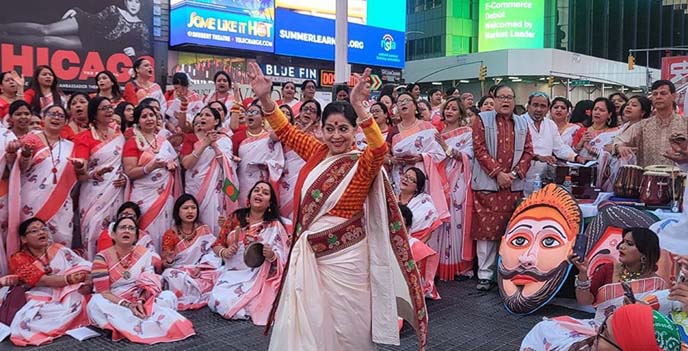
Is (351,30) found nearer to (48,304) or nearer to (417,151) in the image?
(417,151)

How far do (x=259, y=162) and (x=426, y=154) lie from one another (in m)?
1.47

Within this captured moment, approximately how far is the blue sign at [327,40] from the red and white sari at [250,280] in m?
10.3

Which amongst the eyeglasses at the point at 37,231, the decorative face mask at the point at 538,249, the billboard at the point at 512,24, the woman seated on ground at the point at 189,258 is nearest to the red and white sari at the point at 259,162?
the woman seated on ground at the point at 189,258

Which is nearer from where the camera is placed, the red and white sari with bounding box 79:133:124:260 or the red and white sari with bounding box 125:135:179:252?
the red and white sari with bounding box 79:133:124:260

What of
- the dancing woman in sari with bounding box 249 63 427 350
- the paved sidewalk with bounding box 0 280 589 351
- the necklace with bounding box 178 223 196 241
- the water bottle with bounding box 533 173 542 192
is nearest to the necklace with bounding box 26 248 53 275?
the paved sidewalk with bounding box 0 280 589 351

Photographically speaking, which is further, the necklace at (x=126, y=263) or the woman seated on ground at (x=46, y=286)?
the necklace at (x=126, y=263)

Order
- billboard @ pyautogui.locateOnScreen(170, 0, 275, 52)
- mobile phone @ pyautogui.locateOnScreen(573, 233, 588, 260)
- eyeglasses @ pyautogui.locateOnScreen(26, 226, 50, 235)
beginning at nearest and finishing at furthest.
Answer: mobile phone @ pyautogui.locateOnScreen(573, 233, 588, 260)
eyeglasses @ pyautogui.locateOnScreen(26, 226, 50, 235)
billboard @ pyautogui.locateOnScreen(170, 0, 275, 52)

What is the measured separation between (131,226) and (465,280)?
9.72 feet

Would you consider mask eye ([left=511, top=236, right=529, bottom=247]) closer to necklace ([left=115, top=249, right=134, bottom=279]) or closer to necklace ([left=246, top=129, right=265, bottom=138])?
necklace ([left=246, top=129, right=265, bottom=138])

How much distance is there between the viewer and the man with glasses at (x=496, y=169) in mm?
5266

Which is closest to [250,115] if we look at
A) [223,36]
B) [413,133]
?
[413,133]

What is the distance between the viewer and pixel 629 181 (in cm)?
463

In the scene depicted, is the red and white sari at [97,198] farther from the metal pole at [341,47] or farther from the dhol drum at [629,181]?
the dhol drum at [629,181]

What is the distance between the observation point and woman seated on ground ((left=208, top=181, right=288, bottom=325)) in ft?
14.8
